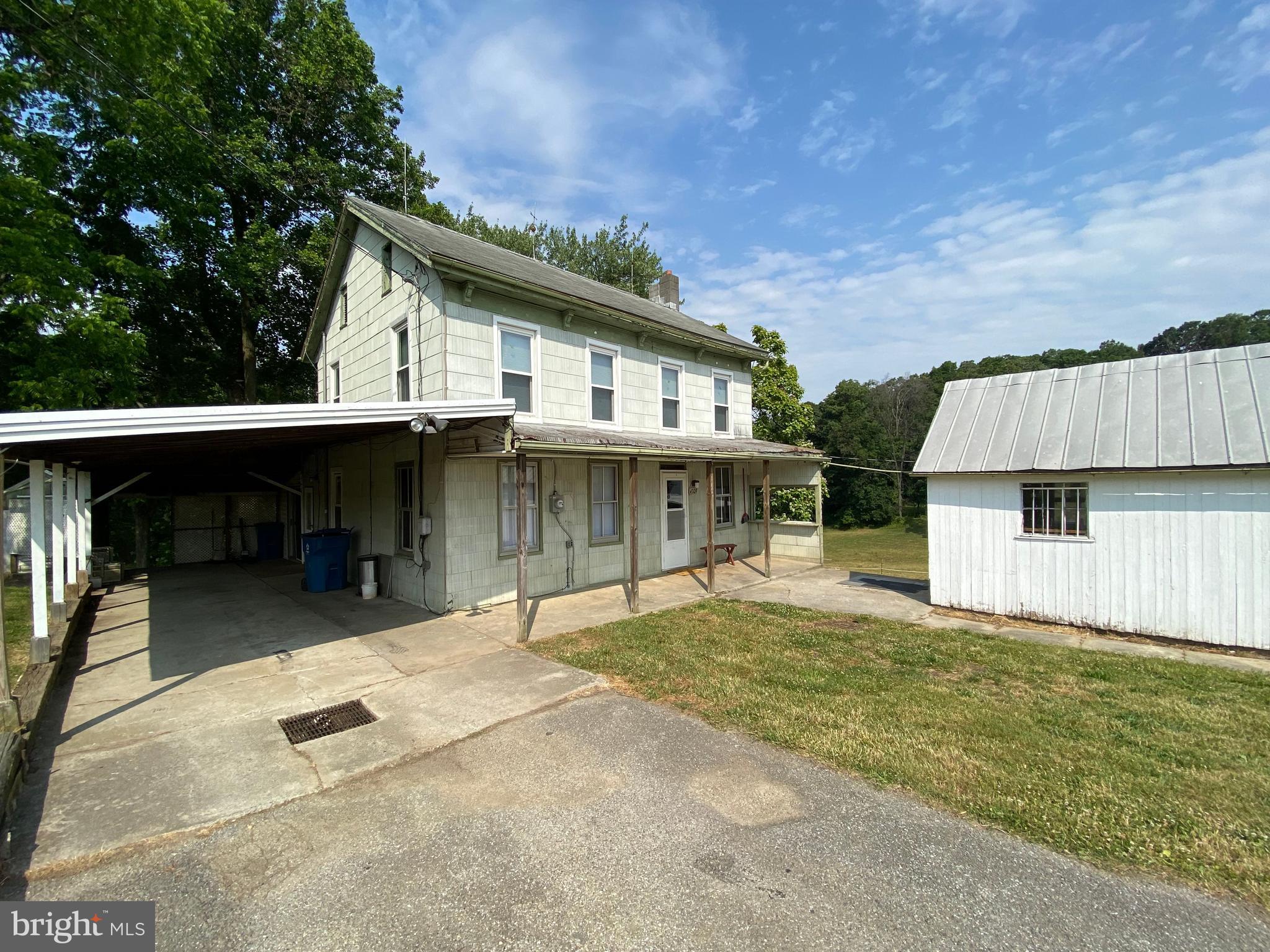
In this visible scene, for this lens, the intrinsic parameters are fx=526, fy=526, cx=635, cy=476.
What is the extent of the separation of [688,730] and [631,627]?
3090 mm

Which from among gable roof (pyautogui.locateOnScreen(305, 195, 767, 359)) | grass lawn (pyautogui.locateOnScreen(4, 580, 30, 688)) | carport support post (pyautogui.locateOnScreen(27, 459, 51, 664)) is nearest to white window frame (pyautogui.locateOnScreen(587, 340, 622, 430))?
gable roof (pyautogui.locateOnScreen(305, 195, 767, 359))

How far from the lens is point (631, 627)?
7.59 m

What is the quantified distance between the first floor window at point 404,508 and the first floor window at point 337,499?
319 cm

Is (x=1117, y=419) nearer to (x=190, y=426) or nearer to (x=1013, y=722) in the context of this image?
(x=1013, y=722)

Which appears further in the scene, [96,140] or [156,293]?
[156,293]

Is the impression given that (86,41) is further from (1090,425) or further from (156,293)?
(1090,425)

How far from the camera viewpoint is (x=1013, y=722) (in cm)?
453

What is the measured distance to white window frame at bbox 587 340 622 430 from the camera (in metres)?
10.0

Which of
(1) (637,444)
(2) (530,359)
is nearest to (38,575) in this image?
(2) (530,359)

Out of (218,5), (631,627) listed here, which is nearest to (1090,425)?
(631,627)

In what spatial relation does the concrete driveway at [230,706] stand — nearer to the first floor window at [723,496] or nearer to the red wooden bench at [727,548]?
the red wooden bench at [727,548]

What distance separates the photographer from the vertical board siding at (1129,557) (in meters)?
6.42

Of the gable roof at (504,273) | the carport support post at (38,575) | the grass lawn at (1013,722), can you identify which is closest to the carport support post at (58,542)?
the carport support post at (38,575)

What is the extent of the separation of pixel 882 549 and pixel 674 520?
51.2 ft
